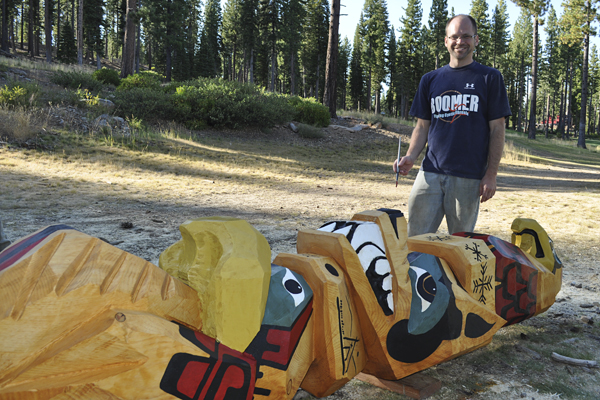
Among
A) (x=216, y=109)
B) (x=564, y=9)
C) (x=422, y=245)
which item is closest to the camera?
(x=422, y=245)

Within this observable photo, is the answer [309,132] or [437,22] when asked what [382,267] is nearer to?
[309,132]

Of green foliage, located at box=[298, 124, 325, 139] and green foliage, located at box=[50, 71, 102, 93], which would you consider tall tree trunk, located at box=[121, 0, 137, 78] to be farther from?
green foliage, located at box=[298, 124, 325, 139]

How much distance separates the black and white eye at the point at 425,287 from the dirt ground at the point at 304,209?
54 centimetres

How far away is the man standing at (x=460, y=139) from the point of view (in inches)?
117

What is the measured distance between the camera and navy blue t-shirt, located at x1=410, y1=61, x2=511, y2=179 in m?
2.97

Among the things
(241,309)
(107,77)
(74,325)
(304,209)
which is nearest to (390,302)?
(241,309)

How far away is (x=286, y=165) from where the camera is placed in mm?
11602

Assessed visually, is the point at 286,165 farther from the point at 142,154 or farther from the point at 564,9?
the point at 564,9

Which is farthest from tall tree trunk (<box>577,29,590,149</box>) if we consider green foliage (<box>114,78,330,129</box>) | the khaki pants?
the khaki pants

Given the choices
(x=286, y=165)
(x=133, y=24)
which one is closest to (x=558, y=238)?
(x=286, y=165)

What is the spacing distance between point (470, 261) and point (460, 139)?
1145 mm

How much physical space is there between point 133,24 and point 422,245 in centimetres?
2381

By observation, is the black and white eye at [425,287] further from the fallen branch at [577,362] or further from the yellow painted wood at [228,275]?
the fallen branch at [577,362]

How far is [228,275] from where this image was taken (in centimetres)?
146
